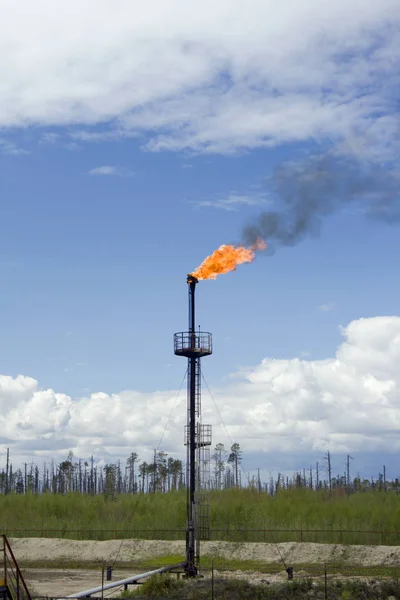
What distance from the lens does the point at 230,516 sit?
6919 centimetres

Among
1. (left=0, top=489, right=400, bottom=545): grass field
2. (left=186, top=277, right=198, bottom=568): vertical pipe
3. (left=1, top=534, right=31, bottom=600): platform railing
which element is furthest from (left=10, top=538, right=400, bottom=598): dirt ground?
(left=1, top=534, right=31, bottom=600): platform railing

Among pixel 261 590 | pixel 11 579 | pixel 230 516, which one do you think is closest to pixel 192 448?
pixel 261 590

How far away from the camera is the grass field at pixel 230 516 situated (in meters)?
64.0

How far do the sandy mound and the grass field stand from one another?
1.70 meters

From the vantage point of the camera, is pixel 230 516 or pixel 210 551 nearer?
pixel 210 551

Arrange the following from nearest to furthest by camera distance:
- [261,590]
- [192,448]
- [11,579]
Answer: [11,579], [261,590], [192,448]

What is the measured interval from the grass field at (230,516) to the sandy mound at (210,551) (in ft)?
5.56

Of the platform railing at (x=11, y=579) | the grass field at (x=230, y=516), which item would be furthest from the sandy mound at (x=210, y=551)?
the platform railing at (x=11, y=579)

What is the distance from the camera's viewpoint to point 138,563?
195 ft

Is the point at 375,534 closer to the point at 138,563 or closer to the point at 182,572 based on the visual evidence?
the point at 138,563

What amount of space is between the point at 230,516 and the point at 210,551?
7.83m

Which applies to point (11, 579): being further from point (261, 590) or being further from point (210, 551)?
point (210, 551)

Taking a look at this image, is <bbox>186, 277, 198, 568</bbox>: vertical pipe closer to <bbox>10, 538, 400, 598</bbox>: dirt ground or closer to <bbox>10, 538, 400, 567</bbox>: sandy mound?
<bbox>10, 538, 400, 598</bbox>: dirt ground

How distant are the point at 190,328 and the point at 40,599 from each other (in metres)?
16.4
